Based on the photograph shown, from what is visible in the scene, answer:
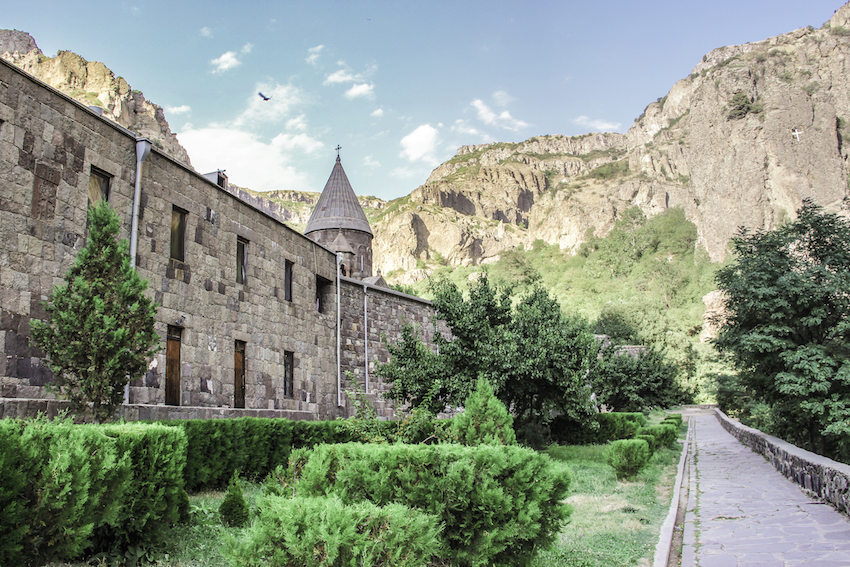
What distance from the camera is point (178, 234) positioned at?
11109 millimetres

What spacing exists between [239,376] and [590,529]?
798cm

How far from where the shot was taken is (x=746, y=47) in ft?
414

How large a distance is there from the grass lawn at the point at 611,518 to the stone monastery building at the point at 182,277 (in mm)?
6443

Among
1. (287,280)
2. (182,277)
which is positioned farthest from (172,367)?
(287,280)

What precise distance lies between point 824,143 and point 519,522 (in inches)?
3703

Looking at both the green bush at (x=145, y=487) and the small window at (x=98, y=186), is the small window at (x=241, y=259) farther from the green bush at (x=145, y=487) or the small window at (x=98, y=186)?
the green bush at (x=145, y=487)

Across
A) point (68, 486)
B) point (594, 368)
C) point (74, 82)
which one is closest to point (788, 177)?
point (594, 368)

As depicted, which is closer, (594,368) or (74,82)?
(594,368)

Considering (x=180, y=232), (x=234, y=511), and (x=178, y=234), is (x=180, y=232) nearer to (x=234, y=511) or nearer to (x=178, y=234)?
(x=178, y=234)

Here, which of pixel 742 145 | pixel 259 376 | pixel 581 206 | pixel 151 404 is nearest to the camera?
pixel 151 404

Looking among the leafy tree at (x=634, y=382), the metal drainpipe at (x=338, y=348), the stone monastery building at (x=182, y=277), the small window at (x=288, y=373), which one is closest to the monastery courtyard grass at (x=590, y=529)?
the stone monastery building at (x=182, y=277)

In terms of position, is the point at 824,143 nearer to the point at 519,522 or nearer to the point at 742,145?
the point at 742,145

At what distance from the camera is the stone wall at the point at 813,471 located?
7.84 metres

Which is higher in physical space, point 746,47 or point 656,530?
point 746,47
